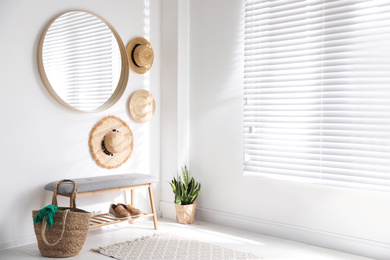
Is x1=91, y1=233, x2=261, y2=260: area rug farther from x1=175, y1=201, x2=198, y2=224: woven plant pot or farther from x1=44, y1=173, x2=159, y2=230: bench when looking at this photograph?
x1=175, y1=201, x2=198, y2=224: woven plant pot

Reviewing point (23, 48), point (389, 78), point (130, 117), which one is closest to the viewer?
point (389, 78)

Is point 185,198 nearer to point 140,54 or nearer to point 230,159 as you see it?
point 230,159

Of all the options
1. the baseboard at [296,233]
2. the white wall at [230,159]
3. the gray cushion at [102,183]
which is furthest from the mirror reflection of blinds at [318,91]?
the gray cushion at [102,183]

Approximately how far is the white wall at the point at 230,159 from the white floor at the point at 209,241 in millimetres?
164

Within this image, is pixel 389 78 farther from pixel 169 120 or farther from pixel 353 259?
Answer: pixel 169 120

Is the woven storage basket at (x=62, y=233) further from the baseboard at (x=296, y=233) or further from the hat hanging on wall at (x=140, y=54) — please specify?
the hat hanging on wall at (x=140, y=54)

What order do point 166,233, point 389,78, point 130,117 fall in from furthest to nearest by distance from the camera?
point 130,117 < point 166,233 < point 389,78

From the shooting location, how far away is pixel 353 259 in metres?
2.71

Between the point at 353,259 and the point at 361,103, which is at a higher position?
the point at 361,103

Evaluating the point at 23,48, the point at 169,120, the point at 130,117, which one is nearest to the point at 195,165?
the point at 169,120

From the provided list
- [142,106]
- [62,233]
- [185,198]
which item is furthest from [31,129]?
[185,198]

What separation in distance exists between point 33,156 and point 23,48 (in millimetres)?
818

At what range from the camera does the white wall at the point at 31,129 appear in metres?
2.82

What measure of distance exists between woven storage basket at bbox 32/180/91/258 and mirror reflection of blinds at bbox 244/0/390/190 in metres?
1.51
